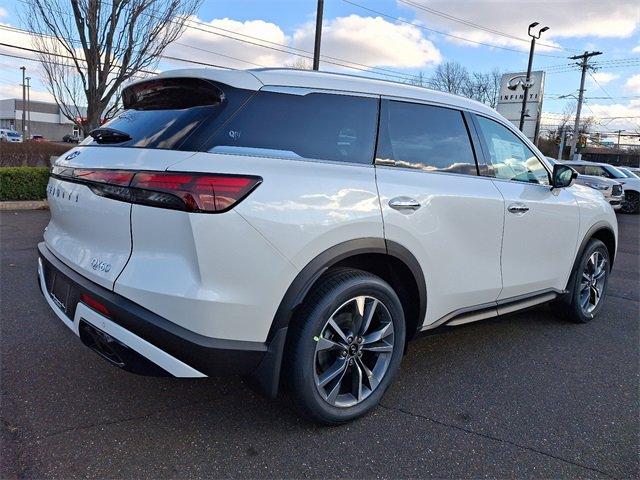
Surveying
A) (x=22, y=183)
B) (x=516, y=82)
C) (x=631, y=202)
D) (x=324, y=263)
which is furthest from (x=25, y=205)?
(x=516, y=82)

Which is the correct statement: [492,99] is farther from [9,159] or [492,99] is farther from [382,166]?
[382,166]

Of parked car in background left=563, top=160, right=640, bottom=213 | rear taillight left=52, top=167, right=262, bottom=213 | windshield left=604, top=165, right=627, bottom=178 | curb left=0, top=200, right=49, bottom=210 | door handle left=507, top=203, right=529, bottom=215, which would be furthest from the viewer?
windshield left=604, top=165, right=627, bottom=178

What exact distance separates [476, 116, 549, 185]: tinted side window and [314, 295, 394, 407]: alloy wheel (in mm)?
1398

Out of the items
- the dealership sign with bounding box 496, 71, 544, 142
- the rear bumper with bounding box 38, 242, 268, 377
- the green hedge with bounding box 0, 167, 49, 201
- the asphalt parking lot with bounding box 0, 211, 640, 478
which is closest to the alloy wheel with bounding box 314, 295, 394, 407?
the asphalt parking lot with bounding box 0, 211, 640, 478

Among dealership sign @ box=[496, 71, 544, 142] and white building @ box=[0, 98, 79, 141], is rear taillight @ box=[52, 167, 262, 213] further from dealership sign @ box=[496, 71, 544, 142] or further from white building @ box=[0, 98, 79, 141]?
white building @ box=[0, 98, 79, 141]

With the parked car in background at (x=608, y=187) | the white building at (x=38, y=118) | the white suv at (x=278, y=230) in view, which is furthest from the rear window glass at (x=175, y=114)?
the white building at (x=38, y=118)

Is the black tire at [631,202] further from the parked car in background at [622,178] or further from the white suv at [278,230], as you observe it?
the white suv at [278,230]

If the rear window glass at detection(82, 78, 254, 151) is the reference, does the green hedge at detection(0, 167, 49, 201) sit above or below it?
below

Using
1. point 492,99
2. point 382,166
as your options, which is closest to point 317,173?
point 382,166

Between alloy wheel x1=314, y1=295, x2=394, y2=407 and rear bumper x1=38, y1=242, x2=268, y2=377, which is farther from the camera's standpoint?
alloy wheel x1=314, y1=295, x2=394, y2=407

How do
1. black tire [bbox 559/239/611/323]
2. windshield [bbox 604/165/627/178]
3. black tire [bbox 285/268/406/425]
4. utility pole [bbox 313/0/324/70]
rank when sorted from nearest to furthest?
black tire [bbox 285/268/406/425] < black tire [bbox 559/239/611/323] < utility pole [bbox 313/0/324/70] < windshield [bbox 604/165/627/178]

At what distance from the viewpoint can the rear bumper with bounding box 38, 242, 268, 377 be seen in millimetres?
2146

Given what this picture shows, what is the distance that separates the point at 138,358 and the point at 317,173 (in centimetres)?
119

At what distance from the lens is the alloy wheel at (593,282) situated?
4617 mm
